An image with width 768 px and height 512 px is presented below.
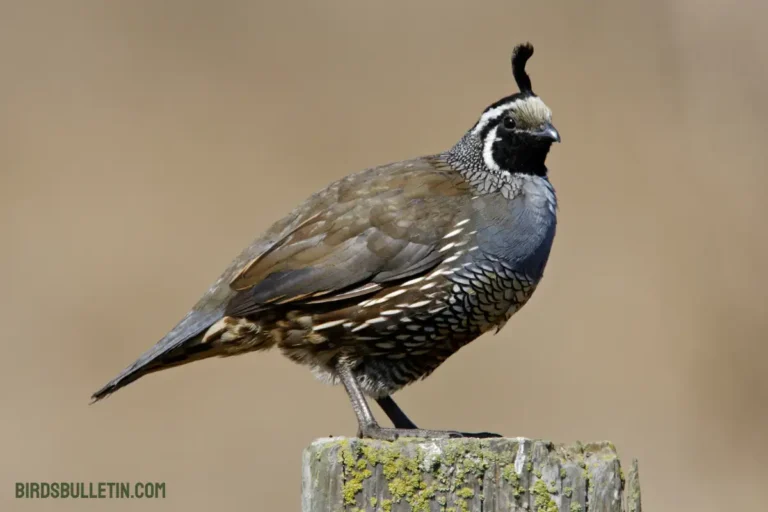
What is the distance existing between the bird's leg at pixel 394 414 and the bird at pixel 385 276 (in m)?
0.24

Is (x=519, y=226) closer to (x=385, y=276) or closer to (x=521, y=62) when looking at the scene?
(x=385, y=276)

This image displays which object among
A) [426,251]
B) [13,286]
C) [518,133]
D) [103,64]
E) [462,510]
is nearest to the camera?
[462,510]

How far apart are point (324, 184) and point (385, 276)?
413 centimetres

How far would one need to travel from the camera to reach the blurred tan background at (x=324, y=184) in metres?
7.80

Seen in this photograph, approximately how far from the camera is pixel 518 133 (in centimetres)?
526

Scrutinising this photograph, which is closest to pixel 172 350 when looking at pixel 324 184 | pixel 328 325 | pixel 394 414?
pixel 328 325

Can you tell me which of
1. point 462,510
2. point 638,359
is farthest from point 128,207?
point 462,510

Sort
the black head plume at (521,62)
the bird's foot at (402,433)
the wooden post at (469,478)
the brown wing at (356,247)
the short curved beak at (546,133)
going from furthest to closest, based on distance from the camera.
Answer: the black head plume at (521,62)
the short curved beak at (546,133)
the brown wing at (356,247)
the bird's foot at (402,433)
the wooden post at (469,478)

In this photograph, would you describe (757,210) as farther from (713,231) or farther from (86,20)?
(86,20)

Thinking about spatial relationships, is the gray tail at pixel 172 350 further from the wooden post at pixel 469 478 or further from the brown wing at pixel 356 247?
the wooden post at pixel 469 478

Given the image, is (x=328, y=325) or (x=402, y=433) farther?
(x=328, y=325)

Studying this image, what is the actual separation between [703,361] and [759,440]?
63 centimetres

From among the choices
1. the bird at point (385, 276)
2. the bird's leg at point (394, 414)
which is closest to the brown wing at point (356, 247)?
the bird at point (385, 276)

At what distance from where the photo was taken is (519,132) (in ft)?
17.2
